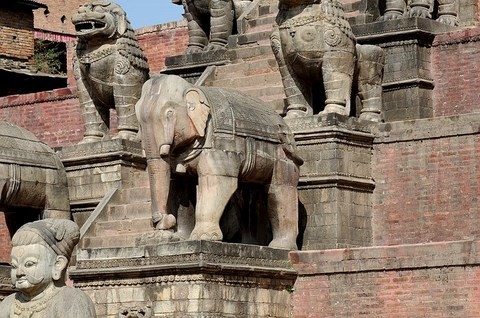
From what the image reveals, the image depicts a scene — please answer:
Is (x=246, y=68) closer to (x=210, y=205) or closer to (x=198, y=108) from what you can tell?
(x=198, y=108)

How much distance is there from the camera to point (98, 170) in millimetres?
26562

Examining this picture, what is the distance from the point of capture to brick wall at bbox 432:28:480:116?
26.5 meters

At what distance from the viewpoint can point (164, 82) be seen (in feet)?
75.2

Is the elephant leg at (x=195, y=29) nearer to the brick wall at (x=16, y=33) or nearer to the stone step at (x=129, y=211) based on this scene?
the stone step at (x=129, y=211)

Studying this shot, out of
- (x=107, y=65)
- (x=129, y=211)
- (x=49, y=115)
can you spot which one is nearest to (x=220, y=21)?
(x=107, y=65)

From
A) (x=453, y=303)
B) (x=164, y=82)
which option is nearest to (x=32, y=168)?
(x=164, y=82)

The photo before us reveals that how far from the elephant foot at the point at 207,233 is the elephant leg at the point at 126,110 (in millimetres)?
4490

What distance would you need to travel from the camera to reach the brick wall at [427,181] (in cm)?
2416

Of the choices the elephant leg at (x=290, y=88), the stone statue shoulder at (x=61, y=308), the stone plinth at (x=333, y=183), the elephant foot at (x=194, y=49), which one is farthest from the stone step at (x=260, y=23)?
the stone statue shoulder at (x=61, y=308)

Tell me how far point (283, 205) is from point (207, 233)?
1529 millimetres

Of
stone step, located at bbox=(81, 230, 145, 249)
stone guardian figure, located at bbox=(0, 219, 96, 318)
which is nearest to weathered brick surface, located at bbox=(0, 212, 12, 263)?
stone step, located at bbox=(81, 230, 145, 249)

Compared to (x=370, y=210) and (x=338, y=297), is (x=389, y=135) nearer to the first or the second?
(x=370, y=210)

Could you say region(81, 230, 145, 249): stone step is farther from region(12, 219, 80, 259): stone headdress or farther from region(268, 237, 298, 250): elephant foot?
region(12, 219, 80, 259): stone headdress

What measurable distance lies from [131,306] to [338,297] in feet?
8.46
